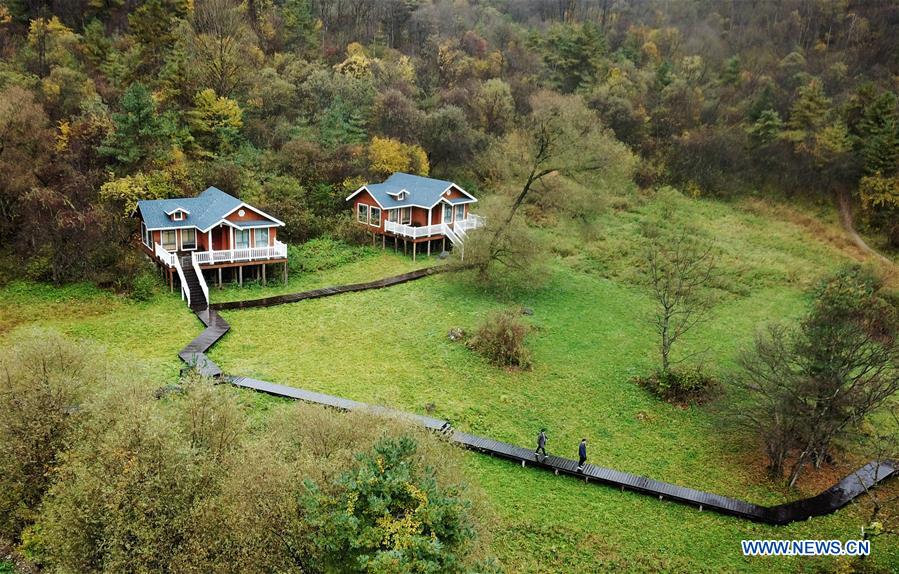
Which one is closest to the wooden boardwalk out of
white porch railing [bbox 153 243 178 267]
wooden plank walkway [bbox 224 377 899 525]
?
wooden plank walkway [bbox 224 377 899 525]

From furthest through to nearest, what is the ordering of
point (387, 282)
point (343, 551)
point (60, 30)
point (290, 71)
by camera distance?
point (290, 71), point (60, 30), point (387, 282), point (343, 551)

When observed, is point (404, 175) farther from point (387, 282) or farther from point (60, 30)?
point (60, 30)

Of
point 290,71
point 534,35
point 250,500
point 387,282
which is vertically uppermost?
point 534,35

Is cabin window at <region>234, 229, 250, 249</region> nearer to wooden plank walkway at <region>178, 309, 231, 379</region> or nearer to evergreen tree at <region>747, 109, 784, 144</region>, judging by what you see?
wooden plank walkway at <region>178, 309, 231, 379</region>

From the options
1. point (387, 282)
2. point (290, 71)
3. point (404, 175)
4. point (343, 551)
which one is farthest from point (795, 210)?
point (343, 551)

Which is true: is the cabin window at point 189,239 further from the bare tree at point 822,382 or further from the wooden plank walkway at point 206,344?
the bare tree at point 822,382

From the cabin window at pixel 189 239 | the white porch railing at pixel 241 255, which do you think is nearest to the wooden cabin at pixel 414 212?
the white porch railing at pixel 241 255
